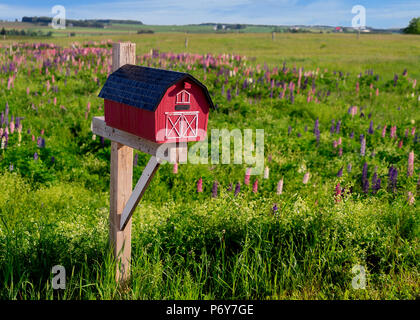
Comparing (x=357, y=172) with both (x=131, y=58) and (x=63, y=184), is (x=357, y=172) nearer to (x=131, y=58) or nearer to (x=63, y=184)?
(x=63, y=184)

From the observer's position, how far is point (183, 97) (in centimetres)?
414

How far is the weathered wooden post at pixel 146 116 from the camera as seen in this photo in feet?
13.3

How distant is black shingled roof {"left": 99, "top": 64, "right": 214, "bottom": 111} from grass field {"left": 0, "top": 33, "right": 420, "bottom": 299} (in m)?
1.80

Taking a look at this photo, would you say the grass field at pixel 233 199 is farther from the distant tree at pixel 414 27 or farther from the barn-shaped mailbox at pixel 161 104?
the distant tree at pixel 414 27

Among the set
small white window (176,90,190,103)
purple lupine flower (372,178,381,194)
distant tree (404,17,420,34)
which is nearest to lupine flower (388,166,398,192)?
purple lupine flower (372,178,381,194)

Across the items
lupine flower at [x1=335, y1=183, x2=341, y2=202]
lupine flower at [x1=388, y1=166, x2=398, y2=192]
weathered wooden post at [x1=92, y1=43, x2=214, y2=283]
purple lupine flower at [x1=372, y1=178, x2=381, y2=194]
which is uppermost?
weathered wooden post at [x1=92, y1=43, x2=214, y2=283]

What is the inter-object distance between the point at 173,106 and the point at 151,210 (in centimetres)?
354

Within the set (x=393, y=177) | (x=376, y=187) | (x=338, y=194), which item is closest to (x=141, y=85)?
(x=338, y=194)

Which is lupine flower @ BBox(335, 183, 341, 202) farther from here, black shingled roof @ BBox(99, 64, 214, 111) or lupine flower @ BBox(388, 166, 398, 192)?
black shingled roof @ BBox(99, 64, 214, 111)

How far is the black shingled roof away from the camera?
3.99 metres

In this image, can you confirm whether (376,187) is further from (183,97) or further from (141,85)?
(141,85)

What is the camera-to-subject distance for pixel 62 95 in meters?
14.6

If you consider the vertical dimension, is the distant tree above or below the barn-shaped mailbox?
above

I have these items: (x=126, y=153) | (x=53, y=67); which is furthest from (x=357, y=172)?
(x=53, y=67)
